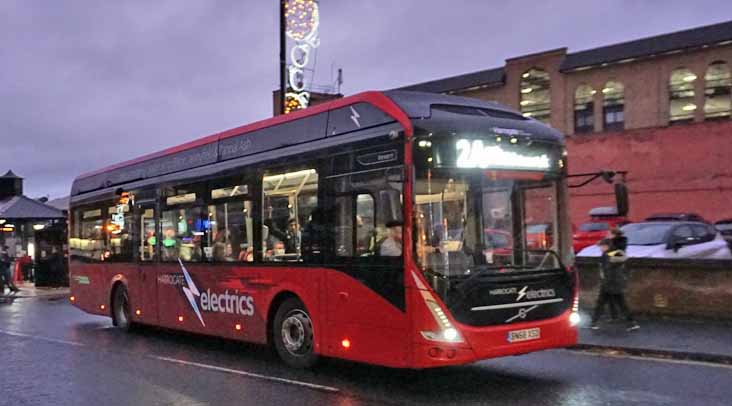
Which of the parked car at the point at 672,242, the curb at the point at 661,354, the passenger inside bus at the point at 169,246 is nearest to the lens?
the curb at the point at 661,354

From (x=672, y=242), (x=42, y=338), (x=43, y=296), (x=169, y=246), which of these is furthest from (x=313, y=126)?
(x=43, y=296)

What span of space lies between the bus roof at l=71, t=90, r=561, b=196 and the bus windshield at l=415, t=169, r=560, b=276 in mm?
653

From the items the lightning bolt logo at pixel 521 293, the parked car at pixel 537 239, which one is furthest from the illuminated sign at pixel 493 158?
the lightning bolt logo at pixel 521 293

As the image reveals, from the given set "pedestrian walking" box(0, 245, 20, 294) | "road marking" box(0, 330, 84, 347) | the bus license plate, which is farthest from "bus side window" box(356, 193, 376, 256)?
"pedestrian walking" box(0, 245, 20, 294)

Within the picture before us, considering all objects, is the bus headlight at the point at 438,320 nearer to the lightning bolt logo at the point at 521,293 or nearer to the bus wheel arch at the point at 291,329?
the lightning bolt logo at the point at 521,293

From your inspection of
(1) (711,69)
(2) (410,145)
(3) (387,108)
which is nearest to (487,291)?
(2) (410,145)

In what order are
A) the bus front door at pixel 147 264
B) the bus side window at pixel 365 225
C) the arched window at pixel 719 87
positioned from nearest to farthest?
the bus side window at pixel 365 225 < the bus front door at pixel 147 264 < the arched window at pixel 719 87

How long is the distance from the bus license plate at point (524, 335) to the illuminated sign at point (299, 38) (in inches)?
695

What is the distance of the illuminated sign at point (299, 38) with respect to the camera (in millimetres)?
24797

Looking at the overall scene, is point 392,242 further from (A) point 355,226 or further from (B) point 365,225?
(A) point 355,226

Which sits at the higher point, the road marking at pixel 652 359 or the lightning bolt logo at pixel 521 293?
the lightning bolt logo at pixel 521 293

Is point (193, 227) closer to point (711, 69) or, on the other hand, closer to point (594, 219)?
point (594, 219)

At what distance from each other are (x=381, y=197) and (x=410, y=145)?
703 millimetres

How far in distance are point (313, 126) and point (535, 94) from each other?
4311 centimetres
